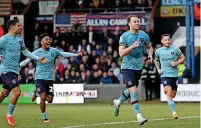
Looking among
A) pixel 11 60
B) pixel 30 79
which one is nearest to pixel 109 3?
pixel 30 79

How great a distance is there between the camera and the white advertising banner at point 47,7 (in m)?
37.4

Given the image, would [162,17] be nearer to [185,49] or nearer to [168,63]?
[185,49]

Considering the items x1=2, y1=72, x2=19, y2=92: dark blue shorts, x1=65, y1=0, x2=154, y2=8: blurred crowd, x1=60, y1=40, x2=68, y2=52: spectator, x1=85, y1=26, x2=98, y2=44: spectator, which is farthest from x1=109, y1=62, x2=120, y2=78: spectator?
x1=2, y1=72, x2=19, y2=92: dark blue shorts

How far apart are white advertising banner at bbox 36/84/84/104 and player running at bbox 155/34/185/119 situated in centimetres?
959

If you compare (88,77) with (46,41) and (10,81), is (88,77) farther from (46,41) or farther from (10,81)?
(10,81)

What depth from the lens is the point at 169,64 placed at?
814 inches

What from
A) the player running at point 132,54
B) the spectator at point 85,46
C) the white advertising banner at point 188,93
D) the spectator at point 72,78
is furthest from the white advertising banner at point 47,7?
the player running at point 132,54

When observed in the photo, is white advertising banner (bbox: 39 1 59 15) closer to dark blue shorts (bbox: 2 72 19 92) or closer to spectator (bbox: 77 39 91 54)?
spectator (bbox: 77 39 91 54)

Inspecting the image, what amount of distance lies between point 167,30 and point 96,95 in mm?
7101

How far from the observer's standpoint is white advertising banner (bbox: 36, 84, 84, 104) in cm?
2986

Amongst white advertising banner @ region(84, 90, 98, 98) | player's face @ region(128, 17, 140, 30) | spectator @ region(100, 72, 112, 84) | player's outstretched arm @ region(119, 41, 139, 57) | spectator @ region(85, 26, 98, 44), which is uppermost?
player's face @ region(128, 17, 140, 30)

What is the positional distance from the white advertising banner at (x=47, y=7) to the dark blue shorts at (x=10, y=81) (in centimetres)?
2072

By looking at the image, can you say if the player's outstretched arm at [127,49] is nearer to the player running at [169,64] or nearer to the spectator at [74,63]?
the player running at [169,64]

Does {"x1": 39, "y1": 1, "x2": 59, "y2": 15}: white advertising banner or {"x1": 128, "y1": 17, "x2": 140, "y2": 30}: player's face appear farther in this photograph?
{"x1": 39, "y1": 1, "x2": 59, "y2": 15}: white advertising banner
